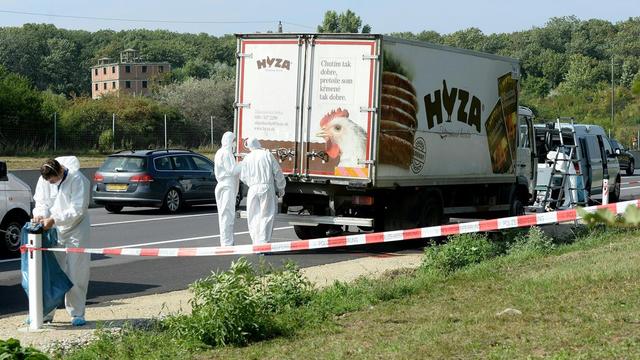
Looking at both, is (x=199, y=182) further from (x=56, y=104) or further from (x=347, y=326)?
(x=56, y=104)

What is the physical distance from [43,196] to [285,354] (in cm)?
324

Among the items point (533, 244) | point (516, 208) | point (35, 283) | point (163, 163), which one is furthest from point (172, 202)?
point (35, 283)

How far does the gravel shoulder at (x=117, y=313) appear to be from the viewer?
27.4 ft

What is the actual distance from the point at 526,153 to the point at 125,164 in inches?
371

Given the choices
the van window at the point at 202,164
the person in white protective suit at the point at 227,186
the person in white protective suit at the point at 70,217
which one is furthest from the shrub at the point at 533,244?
the van window at the point at 202,164

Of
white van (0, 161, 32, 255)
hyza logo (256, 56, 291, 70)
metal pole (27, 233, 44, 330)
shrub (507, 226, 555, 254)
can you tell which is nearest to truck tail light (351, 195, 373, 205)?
hyza logo (256, 56, 291, 70)

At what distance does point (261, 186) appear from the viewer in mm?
14477

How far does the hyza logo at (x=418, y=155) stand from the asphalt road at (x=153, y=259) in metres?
1.31

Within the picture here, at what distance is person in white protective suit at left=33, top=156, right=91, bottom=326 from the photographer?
351 inches

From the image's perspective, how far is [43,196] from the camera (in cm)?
912

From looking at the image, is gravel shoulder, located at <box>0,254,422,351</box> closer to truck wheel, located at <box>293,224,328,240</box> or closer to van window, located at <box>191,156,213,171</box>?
truck wheel, located at <box>293,224,328,240</box>

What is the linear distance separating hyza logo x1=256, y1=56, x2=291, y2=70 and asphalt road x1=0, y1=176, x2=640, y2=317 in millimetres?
2888

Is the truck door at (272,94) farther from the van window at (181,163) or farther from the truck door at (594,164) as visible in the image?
the truck door at (594,164)

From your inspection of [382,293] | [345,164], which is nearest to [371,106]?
[345,164]
